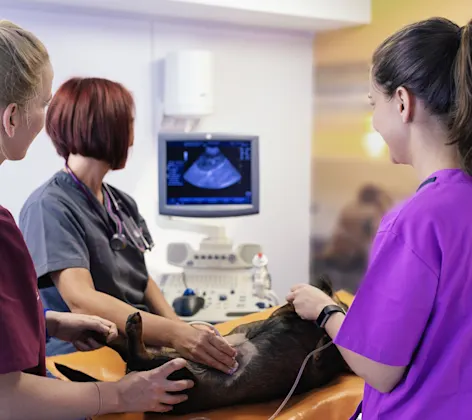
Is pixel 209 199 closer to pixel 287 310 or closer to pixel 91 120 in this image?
pixel 91 120

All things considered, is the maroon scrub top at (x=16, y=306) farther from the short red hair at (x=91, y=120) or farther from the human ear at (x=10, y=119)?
the short red hair at (x=91, y=120)

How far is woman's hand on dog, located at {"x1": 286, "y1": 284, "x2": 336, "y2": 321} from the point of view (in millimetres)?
1270

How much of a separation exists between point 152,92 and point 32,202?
146cm

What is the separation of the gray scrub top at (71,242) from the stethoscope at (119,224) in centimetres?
1

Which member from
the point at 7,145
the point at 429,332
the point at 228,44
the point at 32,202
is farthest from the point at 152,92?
the point at 429,332

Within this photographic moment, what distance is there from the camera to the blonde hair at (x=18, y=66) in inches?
38.5

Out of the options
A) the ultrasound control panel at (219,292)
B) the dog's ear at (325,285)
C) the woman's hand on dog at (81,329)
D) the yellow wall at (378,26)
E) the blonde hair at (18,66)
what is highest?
the yellow wall at (378,26)

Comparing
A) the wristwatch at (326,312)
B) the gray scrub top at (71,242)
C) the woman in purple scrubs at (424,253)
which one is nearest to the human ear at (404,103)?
the woman in purple scrubs at (424,253)

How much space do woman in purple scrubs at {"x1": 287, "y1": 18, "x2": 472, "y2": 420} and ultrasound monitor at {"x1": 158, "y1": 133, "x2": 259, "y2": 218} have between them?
5.48 ft

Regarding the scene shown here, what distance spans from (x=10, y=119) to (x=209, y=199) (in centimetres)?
177

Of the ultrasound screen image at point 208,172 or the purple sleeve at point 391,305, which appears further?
the ultrasound screen image at point 208,172

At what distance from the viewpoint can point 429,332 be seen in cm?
100

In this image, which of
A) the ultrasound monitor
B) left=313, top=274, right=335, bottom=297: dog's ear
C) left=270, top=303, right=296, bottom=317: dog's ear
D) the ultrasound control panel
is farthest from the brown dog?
the ultrasound monitor

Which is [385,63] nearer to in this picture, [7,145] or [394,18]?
[7,145]
